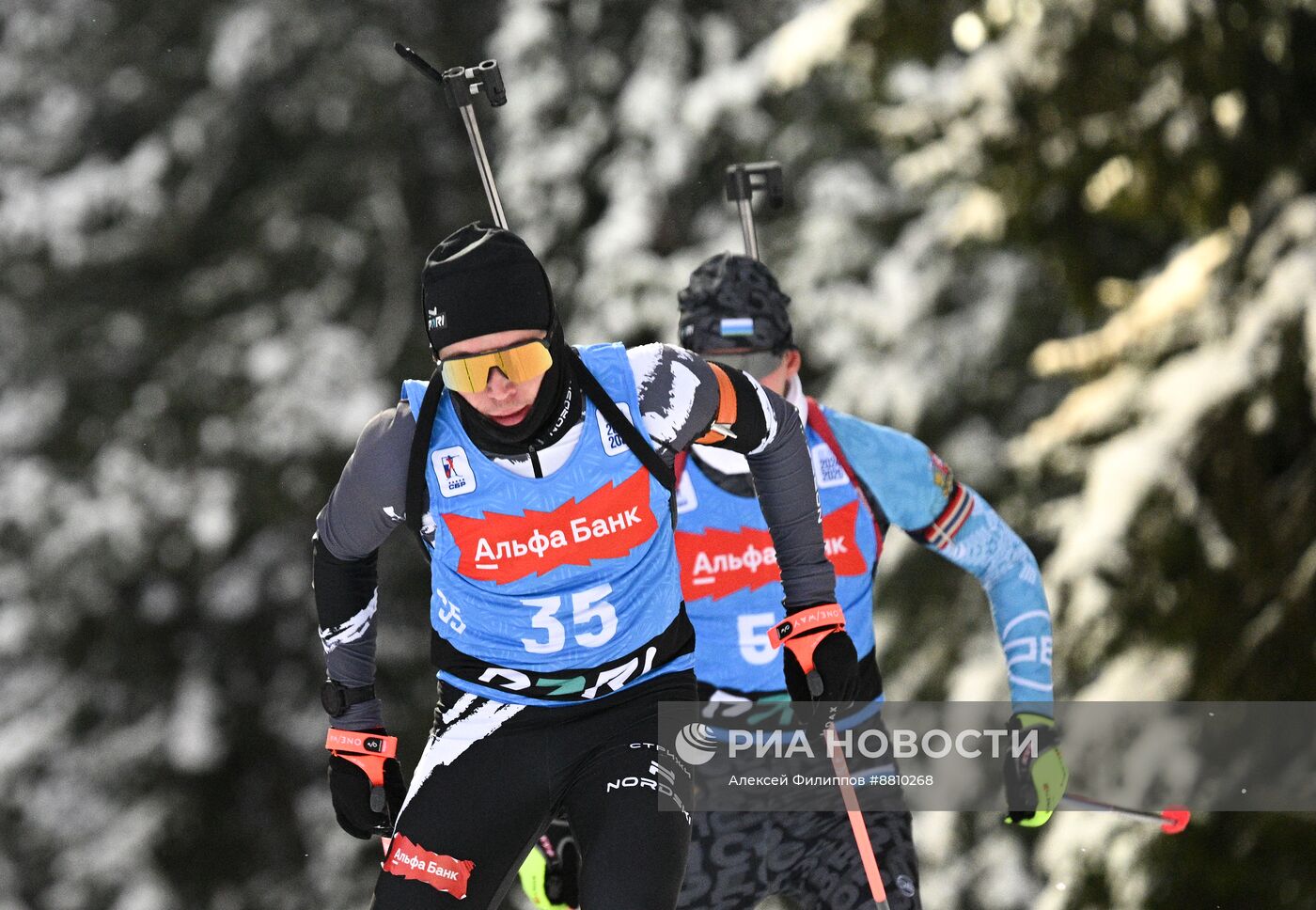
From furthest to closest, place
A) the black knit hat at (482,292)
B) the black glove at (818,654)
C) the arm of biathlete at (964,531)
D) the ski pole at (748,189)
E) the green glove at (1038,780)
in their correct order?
the ski pole at (748,189), the arm of biathlete at (964,531), the green glove at (1038,780), the black glove at (818,654), the black knit hat at (482,292)

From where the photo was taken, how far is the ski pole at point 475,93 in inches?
166

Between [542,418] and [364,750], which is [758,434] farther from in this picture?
[364,750]

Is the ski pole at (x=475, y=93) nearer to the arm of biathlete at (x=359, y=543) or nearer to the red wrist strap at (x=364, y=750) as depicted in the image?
the arm of biathlete at (x=359, y=543)

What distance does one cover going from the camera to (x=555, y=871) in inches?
173

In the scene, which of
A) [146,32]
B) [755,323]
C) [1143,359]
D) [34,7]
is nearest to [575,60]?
[146,32]

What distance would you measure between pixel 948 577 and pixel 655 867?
698cm

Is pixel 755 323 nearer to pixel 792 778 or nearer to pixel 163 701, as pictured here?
pixel 792 778

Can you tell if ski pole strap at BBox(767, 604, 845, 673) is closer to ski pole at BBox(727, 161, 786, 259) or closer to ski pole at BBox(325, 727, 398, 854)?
ski pole at BBox(325, 727, 398, 854)

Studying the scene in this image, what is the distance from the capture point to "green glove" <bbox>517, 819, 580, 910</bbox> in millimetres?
4375

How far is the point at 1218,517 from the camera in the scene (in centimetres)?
662

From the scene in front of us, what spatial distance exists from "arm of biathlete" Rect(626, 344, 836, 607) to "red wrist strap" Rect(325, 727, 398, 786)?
95 cm

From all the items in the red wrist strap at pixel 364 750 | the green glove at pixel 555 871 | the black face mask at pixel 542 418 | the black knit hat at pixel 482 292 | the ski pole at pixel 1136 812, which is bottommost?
the ski pole at pixel 1136 812

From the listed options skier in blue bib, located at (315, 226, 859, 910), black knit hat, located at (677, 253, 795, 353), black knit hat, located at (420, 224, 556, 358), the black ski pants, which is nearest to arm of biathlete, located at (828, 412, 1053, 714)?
black knit hat, located at (677, 253, 795, 353)

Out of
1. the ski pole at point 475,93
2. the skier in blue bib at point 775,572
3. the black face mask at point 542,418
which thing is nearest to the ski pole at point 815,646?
the skier in blue bib at point 775,572
